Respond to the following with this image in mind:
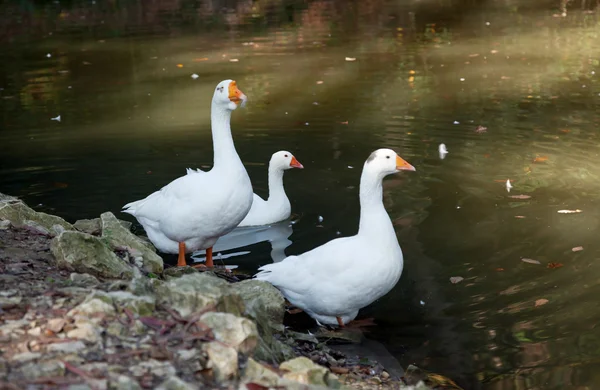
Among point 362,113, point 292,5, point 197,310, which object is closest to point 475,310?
point 197,310

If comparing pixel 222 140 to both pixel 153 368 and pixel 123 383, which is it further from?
pixel 123 383

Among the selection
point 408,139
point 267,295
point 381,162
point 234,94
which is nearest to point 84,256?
point 267,295

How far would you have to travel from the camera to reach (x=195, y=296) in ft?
13.8

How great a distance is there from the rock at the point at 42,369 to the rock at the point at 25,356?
5 centimetres

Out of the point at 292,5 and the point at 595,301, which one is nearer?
the point at 595,301

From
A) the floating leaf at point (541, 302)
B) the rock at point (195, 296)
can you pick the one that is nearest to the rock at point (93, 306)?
the rock at point (195, 296)

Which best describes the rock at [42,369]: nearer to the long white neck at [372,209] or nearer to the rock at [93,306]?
the rock at [93,306]

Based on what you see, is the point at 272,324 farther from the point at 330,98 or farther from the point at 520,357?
the point at 330,98

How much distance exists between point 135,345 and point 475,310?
10.1ft

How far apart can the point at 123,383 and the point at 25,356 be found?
1.70 ft

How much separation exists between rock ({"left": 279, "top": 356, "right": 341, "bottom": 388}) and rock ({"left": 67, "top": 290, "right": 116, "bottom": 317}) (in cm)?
92

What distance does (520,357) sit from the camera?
5.30 meters

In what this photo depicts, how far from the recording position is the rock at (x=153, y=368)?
3.58 metres

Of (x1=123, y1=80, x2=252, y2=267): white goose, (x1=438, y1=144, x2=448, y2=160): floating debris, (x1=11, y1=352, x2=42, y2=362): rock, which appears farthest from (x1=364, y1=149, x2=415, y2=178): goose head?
(x1=438, y1=144, x2=448, y2=160): floating debris
